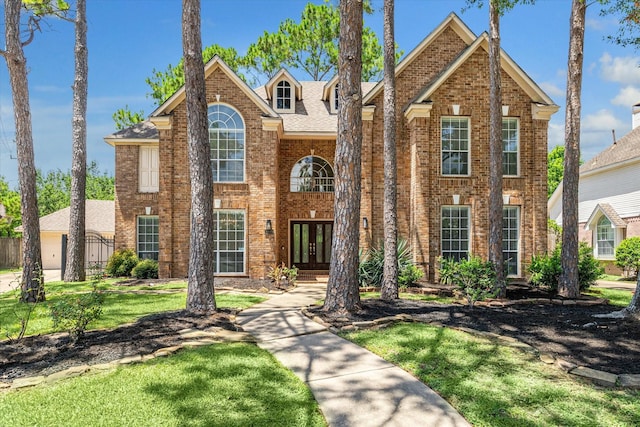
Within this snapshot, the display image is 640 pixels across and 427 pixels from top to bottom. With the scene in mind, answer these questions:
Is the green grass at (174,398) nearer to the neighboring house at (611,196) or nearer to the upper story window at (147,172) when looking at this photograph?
the upper story window at (147,172)

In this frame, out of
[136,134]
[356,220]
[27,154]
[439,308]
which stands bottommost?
[439,308]

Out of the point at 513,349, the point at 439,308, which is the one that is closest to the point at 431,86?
the point at 439,308

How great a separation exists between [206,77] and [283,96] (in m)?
4.10

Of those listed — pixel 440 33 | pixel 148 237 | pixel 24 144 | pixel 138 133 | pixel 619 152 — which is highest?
pixel 440 33

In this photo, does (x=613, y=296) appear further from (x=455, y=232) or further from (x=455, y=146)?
(x=455, y=146)

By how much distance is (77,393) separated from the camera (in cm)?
440

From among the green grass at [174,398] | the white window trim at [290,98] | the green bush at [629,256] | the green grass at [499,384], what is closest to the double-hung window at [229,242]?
the white window trim at [290,98]

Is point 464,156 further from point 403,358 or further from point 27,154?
point 27,154

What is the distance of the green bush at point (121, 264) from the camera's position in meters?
17.7

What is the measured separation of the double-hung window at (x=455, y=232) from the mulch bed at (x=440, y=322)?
6.17 metres

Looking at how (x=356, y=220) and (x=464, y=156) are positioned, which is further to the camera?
(x=464, y=156)

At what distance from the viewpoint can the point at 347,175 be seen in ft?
26.7

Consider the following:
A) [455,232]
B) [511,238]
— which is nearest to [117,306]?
[455,232]

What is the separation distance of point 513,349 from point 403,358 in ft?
5.32
